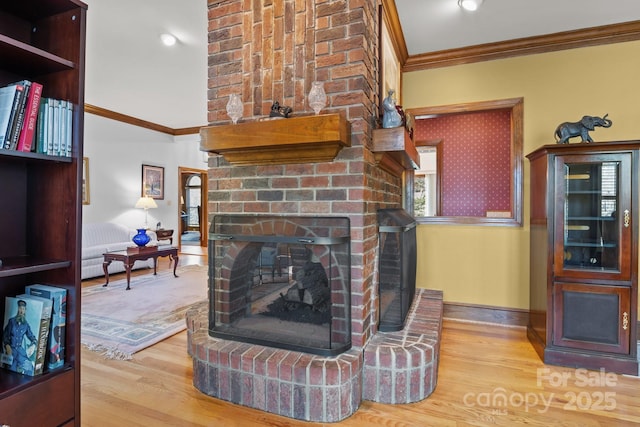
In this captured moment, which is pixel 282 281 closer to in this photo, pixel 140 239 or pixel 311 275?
pixel 311 275

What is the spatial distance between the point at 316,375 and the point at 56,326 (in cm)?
113

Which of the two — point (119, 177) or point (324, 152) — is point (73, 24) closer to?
point (324, 152)

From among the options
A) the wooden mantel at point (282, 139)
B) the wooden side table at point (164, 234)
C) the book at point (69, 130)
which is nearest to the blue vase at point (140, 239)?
the wooden side table at point (164, 234)

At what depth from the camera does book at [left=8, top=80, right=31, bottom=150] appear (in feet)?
3.65

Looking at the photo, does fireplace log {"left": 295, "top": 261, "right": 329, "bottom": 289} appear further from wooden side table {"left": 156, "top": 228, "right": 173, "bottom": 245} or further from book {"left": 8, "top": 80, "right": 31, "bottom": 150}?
wooden side table {"left": 156, "top": 228, "right": 173, "bottom": 245}

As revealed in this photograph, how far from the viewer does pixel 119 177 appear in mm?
6070

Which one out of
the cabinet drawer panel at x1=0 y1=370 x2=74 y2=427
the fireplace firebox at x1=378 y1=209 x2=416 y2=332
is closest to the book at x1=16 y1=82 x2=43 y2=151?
the cabinet drawer panel at x1=0 y1=370 x2=74 y2=427

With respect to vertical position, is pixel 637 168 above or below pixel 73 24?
below

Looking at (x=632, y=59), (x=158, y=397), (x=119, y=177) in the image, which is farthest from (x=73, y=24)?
(x=119, y=177)

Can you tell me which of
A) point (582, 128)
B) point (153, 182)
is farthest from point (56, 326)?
point (153, 182)

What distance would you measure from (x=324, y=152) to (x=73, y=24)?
1.15m

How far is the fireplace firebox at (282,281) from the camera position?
73.7 inches

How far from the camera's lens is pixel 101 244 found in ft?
17.5

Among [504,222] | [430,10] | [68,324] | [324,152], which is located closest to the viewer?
[68,324]
